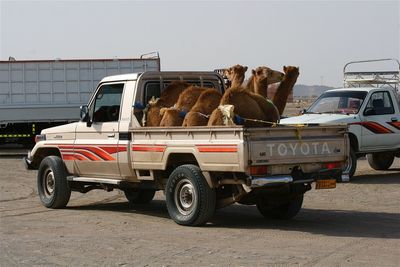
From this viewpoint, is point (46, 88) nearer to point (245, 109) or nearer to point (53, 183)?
point (53, 183)

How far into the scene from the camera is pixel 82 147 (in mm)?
11391

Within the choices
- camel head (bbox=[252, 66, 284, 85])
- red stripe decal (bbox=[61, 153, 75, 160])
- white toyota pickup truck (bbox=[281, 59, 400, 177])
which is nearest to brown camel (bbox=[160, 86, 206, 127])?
camel head (bbox=[252, 66, 284, 85])

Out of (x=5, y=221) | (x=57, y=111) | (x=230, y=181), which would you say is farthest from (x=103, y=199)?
(x=57, y=111)

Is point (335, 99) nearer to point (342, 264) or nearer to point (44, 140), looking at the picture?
point (44, 140)

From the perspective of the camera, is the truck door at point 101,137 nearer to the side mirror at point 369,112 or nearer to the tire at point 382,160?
the side mirror at point 369,112

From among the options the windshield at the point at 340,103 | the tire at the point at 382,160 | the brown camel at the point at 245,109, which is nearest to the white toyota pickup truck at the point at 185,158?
the brown camel at the point at 245,109

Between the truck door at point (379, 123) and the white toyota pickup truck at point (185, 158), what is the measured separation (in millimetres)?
5466

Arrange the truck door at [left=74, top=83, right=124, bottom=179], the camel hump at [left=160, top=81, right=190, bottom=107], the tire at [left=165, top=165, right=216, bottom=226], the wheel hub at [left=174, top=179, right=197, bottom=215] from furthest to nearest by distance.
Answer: the truck door at [left=74, top=83, right=124, bottom=179]
the camel hump at [left=160, top=81, right=190, bottom=107]
the wheel hub at [left=174, top=179, right=197, bottom=215]
the tire at [left=165, top=165, right=216, bottom=226]

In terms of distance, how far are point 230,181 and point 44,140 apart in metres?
4.71

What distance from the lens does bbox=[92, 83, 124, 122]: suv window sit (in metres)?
11.0

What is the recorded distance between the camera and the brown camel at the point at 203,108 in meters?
9.91

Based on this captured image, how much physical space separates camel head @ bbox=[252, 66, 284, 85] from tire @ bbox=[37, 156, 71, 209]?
3762 mm

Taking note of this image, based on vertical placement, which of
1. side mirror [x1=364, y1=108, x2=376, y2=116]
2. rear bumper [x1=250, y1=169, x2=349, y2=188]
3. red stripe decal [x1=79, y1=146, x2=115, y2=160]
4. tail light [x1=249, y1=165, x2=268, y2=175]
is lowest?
rear bumper [x1=250, y1=169, x2=349, y2=188]

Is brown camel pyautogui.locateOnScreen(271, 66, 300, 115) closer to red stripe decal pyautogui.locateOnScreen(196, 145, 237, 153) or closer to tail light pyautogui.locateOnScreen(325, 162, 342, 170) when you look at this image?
tail light pyautogui.locateOnScreen(325, 162, 342, 170)
